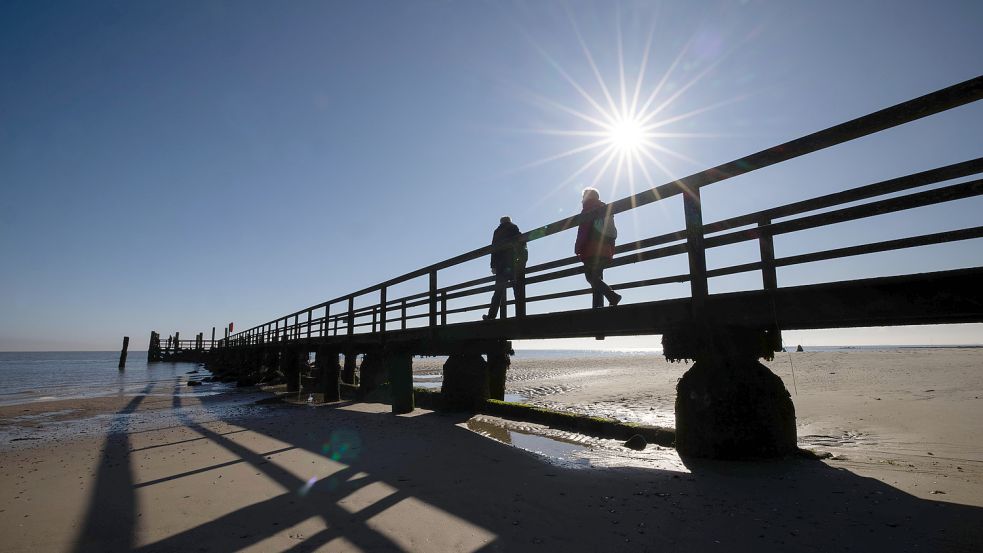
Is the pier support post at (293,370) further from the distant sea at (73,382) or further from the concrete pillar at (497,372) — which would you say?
the concrete pillar at (497,372)

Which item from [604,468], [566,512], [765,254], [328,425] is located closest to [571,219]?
[765,254]

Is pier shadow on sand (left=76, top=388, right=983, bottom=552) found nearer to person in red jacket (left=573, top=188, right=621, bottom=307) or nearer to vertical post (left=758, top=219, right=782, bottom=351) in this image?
vertical post (left=758, top=219, right=782, bottom=351)

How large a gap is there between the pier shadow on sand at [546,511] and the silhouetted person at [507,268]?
249 cm

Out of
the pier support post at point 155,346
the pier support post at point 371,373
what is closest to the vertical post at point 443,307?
the pier support post at point 371,373

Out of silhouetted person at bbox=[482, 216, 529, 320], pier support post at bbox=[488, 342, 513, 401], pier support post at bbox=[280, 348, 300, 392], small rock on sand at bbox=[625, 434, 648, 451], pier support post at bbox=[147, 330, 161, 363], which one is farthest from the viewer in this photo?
pier support post at bbox=[147, 330, 161, 363]

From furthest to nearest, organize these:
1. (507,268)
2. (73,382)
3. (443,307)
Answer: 1. (73,382)
2. (443,307)
3. (507,268)

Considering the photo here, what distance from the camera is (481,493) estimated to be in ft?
12.3

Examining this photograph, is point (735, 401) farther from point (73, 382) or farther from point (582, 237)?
point (73, 382)

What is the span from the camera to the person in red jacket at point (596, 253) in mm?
5602

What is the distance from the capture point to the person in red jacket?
560 centimetres

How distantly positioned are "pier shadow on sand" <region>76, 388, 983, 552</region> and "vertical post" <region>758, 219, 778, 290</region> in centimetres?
157

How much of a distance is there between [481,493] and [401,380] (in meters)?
6.10

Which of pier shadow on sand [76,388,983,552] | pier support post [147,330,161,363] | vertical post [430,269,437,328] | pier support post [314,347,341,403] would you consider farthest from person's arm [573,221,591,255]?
pier support post [147,330,161,363]

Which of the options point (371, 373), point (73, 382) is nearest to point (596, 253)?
point (371, 373)
